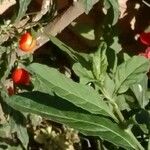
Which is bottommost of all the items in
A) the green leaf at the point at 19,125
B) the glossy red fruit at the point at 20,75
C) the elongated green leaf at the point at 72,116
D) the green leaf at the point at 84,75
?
the green leaf at the point at 19,125

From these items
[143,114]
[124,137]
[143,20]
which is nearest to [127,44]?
[143,20]

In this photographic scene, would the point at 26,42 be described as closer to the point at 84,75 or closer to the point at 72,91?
the point at 84,75

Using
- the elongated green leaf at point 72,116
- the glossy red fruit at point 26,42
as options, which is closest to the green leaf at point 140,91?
the glossy red fruit at point 26,42

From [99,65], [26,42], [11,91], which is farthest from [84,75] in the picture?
[11,91]

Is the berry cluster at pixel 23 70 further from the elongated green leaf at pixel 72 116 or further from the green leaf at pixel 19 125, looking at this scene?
the elongated green leaf at pixel 72 116

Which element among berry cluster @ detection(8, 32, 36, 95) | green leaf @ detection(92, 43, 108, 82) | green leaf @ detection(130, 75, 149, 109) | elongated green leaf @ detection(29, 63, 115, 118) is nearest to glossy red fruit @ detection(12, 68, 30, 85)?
berry cluster @ detection(8, 32, 36, 95)

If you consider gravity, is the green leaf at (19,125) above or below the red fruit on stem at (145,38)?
below
